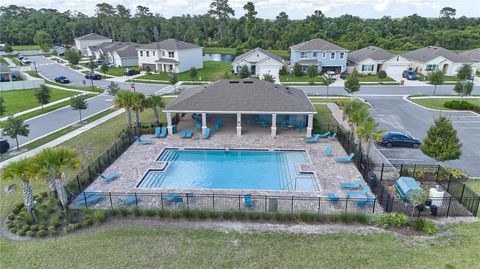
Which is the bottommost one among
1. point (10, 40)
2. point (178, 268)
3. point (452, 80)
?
point (178, 268)

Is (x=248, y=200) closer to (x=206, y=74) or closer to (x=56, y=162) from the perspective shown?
(x=56, y=162)

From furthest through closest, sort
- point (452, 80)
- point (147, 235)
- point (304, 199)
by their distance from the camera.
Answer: point (452, 80) < point (304, 199) < point (147, 235)

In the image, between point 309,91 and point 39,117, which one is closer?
point 39,117

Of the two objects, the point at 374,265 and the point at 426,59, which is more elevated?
the point at 426,59

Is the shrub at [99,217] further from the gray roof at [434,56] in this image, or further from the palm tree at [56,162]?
the gray roof at [434,56]

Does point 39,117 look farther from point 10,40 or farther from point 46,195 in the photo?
point 10,40

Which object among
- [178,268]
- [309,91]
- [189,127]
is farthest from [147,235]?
[309,91]

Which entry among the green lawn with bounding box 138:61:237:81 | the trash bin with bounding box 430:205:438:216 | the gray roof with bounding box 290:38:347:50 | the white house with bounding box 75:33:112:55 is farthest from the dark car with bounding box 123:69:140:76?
the trash bin with bounding box 430:205:438:216
